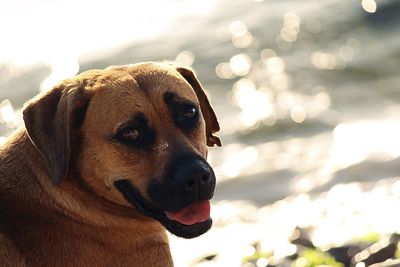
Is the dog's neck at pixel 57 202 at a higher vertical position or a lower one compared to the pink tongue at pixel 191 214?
higher

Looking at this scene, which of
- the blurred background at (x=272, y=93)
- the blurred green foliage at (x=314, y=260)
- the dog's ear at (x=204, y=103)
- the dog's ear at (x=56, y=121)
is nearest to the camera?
the dog's ear at (x=56, y=121)

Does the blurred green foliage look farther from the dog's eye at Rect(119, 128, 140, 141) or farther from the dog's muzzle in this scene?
the dog's eye at Rect(119, 128, 140, 141)

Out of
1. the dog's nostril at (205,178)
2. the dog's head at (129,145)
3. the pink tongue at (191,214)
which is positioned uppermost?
the dog's head at (129,145)

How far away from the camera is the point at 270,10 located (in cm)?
1368

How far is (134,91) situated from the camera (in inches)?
193

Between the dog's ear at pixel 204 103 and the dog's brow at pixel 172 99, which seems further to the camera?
the dog's ear at pixel 204 103

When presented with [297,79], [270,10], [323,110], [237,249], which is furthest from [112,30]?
[237,249]

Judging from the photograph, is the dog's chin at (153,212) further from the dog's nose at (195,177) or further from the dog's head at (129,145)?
the dog's nose at (195,177)

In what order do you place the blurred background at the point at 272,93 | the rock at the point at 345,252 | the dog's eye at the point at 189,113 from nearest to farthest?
the dog's eye at the point at 189,113 < the rock at the point at 345,252 < the blurred background at the point at 272,93

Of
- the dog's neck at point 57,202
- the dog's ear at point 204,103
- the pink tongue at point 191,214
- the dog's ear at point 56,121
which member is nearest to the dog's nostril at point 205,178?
the pink tongue at point 191,214

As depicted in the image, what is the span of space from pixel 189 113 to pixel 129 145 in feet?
1.32

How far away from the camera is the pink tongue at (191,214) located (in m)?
4.88

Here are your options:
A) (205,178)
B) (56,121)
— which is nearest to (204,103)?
(205,178)

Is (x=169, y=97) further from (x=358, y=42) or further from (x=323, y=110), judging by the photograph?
(x=358, y=42)
